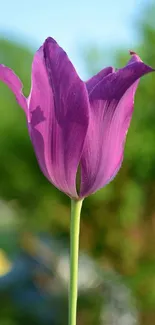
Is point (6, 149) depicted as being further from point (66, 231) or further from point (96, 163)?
point (96, 163)

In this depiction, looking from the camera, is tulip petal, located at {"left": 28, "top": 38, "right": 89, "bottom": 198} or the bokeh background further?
the bokeh background

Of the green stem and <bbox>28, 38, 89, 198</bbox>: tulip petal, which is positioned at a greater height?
<bbox>28, 38, 89, 198</bbox>: tulip petal

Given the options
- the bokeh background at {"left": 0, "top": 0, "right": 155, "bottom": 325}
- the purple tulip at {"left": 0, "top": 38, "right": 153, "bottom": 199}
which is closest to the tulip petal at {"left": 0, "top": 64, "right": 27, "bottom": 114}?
the purple tulip at {"left": 0, "top": 38, "right": 153, "bottom": 199}

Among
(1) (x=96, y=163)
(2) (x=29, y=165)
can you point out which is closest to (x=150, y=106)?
(2) (x=29, y=165)

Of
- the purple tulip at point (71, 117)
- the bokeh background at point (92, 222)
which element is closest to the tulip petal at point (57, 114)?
the purple tulip at point (71, 117)

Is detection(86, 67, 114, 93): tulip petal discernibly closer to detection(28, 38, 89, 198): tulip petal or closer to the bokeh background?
detection(28, 38, 89, 198): tulip petal

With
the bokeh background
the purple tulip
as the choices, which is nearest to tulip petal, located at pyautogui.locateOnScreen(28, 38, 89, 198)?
the purple tulip

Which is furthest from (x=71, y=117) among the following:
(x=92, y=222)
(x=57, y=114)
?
(x=92, y=222)

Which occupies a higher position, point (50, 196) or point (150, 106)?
point (150, 106)
